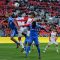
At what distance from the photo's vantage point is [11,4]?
38.2m

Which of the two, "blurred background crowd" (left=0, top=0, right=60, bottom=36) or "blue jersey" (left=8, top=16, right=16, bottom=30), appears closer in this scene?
"blue jersey" (left=8, top=16, right=16, bottom=30)

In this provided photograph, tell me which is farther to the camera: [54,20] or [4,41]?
[54,20]

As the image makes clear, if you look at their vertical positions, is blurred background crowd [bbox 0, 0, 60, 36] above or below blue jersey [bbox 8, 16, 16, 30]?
below

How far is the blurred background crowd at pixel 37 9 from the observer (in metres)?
36.2

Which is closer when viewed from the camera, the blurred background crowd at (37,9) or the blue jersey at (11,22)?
the blue jersey at (11,22)

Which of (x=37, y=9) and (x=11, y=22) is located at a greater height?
(x=11, y=22)

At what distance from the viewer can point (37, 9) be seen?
37906mm

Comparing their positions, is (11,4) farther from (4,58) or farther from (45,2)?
(4,58)

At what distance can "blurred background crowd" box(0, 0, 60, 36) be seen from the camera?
36.2 m

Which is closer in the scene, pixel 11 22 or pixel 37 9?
pixel 11 22

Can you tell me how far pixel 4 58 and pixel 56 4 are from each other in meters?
22.3

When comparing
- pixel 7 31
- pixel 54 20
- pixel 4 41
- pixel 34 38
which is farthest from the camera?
pixel 54 20

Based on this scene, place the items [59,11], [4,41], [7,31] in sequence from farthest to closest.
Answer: [59,11]
[7,31]
[4,41]

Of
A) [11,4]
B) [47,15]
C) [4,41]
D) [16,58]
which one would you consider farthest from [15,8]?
[16,58]
